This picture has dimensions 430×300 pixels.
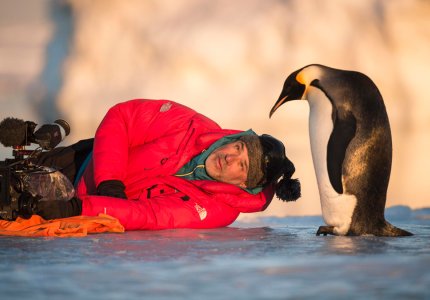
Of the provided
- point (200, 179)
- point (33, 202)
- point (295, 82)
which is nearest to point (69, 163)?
point (200, 179)

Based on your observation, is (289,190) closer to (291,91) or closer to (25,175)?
(291,91)

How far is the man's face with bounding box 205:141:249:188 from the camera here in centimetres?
367

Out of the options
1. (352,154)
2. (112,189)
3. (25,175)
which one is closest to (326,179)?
(352,154)

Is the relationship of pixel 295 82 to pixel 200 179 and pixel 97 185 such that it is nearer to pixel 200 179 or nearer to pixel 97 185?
pixel 200 179

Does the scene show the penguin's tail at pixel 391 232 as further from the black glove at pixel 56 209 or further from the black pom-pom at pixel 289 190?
the black glove at pixel 56 209

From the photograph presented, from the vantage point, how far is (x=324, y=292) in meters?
1.76

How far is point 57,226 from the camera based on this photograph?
309 centimetres

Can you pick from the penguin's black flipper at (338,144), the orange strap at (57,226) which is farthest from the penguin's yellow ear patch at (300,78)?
the orange strap at (57,226)

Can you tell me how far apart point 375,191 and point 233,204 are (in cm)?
86

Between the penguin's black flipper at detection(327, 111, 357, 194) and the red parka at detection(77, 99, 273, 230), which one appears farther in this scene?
the red parka at detection(77, 99, 273, 230)

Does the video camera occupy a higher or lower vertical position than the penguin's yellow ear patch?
lower

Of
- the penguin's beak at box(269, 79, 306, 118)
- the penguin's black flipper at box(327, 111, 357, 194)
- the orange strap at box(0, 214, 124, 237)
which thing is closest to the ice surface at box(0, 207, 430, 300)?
the orange strap at box(0, 214, 124, 237)

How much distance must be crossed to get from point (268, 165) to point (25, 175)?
1261 millimetres

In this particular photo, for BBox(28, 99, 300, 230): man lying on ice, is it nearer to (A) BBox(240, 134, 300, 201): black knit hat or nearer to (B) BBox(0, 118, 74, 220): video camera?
(A) BBox(240, 134, 300, 201): black knit hat
